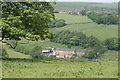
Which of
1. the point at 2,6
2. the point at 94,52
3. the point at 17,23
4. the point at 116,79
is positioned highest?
the point at 2,6

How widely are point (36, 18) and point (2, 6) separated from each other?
3.90 m

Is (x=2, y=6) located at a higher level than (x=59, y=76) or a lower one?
higher

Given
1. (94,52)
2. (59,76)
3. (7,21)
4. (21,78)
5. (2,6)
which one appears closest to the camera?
(21,78)

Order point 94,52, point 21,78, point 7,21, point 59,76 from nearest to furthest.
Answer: point 21,78 → point 59,76 → point 7,21 → point 94,52

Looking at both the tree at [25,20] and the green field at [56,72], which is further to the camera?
the tree at [25,20]

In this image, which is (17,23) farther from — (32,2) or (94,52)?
(94,52)

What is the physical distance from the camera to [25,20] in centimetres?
2344

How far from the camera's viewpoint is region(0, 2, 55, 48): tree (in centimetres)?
2173

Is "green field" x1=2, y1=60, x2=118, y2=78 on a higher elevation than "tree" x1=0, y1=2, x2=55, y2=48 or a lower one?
lower

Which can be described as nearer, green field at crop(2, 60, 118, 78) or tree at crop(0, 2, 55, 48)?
green field at crop(2, 60, 118, 78)

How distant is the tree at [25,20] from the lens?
71.3ft

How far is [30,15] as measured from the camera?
22.4 metres

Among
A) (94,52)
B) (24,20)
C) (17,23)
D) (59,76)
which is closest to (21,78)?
(59,76)

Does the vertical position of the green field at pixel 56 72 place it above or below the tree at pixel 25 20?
below
